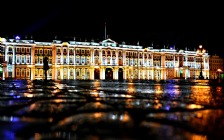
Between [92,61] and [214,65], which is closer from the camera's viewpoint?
[92,61]

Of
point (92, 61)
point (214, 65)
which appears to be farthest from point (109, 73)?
point (214, 65)

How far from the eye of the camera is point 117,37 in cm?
8631

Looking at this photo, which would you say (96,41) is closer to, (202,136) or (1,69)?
(1,69)

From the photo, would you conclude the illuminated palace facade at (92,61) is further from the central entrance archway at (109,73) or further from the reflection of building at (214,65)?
the reflection of building at (214,65)

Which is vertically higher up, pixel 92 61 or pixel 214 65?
pixel 92 61

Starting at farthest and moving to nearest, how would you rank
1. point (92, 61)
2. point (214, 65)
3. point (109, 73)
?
point (214, 65) < point (109, 73) < point (92, 61)

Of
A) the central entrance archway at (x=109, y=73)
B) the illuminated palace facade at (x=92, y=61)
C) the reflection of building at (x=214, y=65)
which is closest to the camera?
the illuminated palace facade at (x=92, y=61)

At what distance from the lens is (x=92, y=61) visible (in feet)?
241

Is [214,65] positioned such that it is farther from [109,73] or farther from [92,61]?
[92,61]

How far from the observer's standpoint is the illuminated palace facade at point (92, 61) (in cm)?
6556

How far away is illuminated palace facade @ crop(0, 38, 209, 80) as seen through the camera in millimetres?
65562

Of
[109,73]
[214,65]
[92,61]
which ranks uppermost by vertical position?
[92,61]

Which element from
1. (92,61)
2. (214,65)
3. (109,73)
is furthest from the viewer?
(214,65)

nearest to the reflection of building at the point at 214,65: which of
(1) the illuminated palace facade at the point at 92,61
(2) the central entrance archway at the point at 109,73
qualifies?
(1) the illuminated palace facade at the point at 92,61
